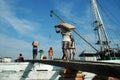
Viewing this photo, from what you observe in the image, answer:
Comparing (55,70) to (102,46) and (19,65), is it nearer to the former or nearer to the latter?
(19,65)

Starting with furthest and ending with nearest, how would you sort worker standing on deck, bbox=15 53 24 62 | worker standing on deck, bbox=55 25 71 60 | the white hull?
1. worker standing on deck, bbox=15 53 24 62
2. the white hull
3. worker standing on deck, bbox=55 25 71 60

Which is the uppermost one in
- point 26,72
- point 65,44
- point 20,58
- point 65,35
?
point 65,35

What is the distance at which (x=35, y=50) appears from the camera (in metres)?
17.8

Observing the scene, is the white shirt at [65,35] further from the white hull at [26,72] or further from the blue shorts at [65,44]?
the white hull at [26,72]

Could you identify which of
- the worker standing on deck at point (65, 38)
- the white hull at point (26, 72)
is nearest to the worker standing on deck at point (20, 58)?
the white hull at point (26, 72)

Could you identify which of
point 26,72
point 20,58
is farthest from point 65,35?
point 20,58

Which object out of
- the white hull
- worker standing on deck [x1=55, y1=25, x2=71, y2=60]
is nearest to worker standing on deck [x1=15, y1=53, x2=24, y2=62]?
the white hull

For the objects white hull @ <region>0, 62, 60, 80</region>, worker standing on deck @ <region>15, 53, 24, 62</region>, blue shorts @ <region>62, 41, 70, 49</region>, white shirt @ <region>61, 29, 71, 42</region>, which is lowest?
white hull @ <region>0, 62, 60, 80</region>

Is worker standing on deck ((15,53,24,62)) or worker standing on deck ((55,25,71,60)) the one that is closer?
worker standing on deck ((55,25,71,60))

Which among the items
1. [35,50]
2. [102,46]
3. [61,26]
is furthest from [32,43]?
[102,46]

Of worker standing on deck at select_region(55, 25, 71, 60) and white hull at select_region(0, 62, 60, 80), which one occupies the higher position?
worker standing on deck at select_region(55, 25, 71, 60)

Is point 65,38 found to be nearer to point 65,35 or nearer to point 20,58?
point 65,35

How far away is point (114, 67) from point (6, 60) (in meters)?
13.4

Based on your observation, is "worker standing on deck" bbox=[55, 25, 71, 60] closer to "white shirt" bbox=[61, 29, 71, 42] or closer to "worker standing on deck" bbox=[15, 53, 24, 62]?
"white shirt" bbox=[61, 29, 71, 42]
